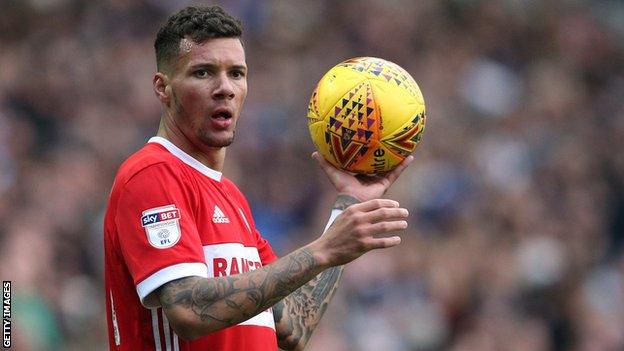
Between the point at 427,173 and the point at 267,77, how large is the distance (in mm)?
2290

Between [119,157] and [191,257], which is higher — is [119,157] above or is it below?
above

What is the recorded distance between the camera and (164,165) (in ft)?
15.2

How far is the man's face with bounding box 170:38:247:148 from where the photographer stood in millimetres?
4816

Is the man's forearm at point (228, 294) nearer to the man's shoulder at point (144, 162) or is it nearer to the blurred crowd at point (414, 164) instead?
the man's shoulder at point (144, 162)

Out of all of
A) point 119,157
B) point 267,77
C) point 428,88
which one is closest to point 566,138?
point 428,88

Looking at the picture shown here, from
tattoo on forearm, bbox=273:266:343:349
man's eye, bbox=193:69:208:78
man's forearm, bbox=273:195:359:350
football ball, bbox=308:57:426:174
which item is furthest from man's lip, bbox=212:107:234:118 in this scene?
tattoo on forearm, bbox=273:266:343:349

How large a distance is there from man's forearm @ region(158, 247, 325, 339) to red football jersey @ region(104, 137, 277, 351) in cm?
7

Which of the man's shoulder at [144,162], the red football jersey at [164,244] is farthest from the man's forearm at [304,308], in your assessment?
the man's shoulder at [144,162]

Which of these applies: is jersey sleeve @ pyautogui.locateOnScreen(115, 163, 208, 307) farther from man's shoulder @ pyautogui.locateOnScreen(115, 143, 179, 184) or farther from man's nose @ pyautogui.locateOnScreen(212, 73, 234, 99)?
man's nose @ pyautogui.locateOnScreen(212, 73, 234, 99)

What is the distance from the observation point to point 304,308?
209 inches

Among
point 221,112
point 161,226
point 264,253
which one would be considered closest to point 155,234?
point 161,226

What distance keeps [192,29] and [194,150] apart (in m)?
0.49

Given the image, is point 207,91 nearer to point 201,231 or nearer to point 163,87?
→ point 163,87

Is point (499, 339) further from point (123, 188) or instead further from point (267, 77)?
point (123, 188)
